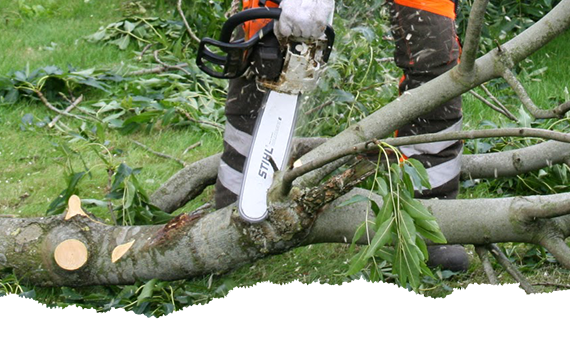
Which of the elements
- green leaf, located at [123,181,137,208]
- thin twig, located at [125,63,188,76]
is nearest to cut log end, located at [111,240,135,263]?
green leaf, located at [123,181,137,208]

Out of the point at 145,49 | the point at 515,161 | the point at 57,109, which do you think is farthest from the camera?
the point at 145,49

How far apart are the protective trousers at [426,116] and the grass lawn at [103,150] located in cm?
33

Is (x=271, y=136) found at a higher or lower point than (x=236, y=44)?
lower

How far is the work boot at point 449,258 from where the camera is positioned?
2848 mm

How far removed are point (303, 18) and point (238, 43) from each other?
0.24 meters

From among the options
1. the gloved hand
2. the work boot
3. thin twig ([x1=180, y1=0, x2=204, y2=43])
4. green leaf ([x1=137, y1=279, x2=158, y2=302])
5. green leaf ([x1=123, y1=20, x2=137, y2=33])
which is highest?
the gloved hand

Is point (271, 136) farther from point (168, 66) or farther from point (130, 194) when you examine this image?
point (168, 66)

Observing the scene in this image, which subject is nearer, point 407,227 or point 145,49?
point 407,227

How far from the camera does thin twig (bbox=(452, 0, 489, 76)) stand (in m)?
2.13

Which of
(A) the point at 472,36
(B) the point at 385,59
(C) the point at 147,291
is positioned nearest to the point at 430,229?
(A) the point at 472,36

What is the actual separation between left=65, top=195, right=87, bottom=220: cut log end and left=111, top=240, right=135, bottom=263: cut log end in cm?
18

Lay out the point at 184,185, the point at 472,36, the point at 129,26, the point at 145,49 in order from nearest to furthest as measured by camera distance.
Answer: the point at 472,36 → the point at 184,185 → the point at 145,49 → the point at 129,26

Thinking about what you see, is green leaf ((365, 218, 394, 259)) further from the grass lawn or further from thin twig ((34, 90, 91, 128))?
thin twig ((34, 90, 91, 128))

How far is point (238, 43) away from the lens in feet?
8.42
